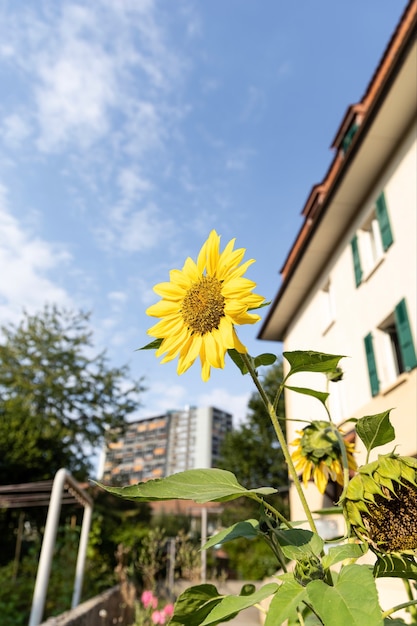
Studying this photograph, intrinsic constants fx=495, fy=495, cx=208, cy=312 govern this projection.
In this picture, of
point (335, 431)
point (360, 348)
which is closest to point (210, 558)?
point (360, 348)

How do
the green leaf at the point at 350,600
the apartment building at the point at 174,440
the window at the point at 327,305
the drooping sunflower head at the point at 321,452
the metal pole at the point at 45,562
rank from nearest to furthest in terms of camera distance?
the green leaf at the point at 350,600 < the drooping sunflower head at the point at 321,452 < the metal pole at the point at 45,562 < the window at the point at 327,305 < the apartment building at the point at 174,440

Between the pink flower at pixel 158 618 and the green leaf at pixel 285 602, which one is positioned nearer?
the green leaf at pixel 285 602

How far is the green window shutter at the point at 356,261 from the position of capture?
21.9 feet

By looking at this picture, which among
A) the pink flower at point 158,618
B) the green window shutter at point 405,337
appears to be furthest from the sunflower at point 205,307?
the pink flower at point 158,618

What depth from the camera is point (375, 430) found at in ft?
2.42

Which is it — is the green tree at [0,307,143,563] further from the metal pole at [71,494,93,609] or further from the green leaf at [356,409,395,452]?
the green leaf at [356,409,395,452]

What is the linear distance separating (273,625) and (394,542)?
0.20 metres

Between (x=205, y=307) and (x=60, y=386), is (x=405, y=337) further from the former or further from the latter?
(x=60, y=386)

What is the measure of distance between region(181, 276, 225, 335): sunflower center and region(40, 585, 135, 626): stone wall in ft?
15.3

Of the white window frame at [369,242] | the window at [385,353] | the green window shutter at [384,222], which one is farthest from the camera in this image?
the white window frame at [369,242]

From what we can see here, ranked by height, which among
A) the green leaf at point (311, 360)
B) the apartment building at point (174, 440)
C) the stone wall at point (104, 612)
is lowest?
the stone wall at point (104, 612)

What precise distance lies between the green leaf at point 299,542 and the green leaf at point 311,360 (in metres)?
0.23

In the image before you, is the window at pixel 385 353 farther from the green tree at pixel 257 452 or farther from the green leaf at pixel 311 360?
the green tree at pixel 257 452

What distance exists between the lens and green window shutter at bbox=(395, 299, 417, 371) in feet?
16.3
